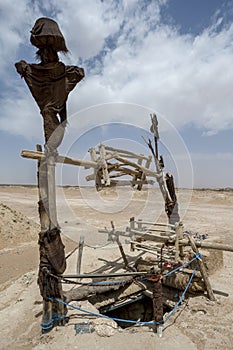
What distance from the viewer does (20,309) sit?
16.9 feet

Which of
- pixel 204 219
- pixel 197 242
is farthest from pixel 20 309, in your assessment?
pixel 204 219

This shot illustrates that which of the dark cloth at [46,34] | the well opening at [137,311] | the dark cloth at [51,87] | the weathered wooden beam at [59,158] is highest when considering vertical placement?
the dark cloth at [46,34]

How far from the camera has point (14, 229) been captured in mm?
11953

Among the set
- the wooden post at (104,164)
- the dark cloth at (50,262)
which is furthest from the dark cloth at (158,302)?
the wooden post at (104,164)

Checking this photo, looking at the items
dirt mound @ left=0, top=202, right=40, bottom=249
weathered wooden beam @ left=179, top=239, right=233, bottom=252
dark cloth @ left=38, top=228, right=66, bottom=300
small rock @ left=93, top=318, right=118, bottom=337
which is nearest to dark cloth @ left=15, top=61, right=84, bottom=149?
dark cloth @ left=38, top=228, right=66, bottom=300

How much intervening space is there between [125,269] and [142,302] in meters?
0.98

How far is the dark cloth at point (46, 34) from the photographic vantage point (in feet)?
11.4

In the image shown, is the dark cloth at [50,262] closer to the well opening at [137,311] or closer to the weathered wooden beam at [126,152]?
the weathered wooden beam at [126,152]

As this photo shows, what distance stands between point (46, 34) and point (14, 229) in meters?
10.6

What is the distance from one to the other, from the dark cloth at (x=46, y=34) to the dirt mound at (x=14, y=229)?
9.42m

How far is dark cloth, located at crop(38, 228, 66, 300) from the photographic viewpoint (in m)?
3.87

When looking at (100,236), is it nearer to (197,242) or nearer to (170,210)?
(170,210)

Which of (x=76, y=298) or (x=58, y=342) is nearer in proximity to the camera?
(x=58, y=342)

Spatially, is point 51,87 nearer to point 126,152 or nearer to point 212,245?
point 126,152
